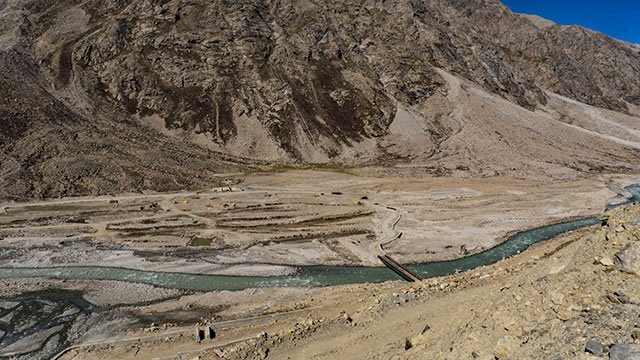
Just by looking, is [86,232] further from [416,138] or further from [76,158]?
[416,138]

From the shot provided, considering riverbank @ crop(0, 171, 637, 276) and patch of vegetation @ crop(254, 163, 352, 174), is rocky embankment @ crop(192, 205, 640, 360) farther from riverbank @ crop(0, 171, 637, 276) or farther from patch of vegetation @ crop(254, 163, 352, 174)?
patch of vegetation @ crop(254, 163, 352, 174)

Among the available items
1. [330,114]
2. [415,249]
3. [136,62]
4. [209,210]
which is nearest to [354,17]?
[330,114]

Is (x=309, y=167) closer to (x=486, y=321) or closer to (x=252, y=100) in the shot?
(x=252, y=100)

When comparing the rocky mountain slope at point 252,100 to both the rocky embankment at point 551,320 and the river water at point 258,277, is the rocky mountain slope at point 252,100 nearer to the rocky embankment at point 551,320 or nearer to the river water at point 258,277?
the river water at point 258,277

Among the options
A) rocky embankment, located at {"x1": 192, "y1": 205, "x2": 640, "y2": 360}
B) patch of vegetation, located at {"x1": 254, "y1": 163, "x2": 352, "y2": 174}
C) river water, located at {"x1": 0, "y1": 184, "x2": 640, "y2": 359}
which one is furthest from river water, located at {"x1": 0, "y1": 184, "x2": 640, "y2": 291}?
patch of vegetation, located at {"x1": 254, "y1": 163, "x2": 352, "y2": 174}

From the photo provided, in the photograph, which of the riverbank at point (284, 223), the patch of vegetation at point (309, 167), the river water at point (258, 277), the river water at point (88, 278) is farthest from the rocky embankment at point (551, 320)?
the patch of vegetation at point (309, 167)

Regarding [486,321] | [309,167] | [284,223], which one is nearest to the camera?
[486,321]

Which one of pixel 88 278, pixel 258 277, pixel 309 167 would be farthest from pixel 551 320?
pixel 309 167

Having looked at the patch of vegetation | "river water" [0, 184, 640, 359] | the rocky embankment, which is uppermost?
the rocky embankment
